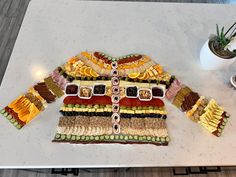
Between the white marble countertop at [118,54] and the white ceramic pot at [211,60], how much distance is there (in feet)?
A: 0.15

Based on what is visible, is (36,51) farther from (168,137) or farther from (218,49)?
(218,49)

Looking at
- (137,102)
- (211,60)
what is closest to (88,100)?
(137,102)

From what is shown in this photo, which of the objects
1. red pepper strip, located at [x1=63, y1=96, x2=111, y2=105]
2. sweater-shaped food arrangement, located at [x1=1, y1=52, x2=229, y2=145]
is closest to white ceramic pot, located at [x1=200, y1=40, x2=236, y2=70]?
sweater-shaped food arrangement, located at [x1=1, y1=52, x2=229, y2=145]

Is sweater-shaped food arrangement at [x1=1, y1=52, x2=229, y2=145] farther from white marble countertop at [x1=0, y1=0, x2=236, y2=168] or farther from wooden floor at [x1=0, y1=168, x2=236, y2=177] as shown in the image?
wooden floor at [x1=0, y1=168, x2=236, y2=177]

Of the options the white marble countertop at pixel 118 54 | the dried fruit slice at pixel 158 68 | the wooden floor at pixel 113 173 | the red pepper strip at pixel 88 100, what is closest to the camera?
the white marble countertop at pixel 118 54

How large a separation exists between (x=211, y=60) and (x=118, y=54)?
1.79ft

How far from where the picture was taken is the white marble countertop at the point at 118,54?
3.32ft

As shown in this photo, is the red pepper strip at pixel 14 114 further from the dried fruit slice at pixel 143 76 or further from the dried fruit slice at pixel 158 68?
the dried fruit slice at pixel 158 68

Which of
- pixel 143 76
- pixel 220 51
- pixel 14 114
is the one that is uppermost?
pixel 220 51

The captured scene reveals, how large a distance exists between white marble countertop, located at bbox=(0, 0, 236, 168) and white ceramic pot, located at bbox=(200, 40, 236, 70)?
0.05 m

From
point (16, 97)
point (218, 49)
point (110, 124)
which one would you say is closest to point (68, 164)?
point (110, 124)

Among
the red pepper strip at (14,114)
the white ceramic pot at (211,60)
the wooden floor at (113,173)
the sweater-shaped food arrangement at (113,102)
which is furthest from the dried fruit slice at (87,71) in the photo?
the wooden floor at (113,173)

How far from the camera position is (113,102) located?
114cm

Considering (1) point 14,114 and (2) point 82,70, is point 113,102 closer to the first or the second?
(2) point 82,70
